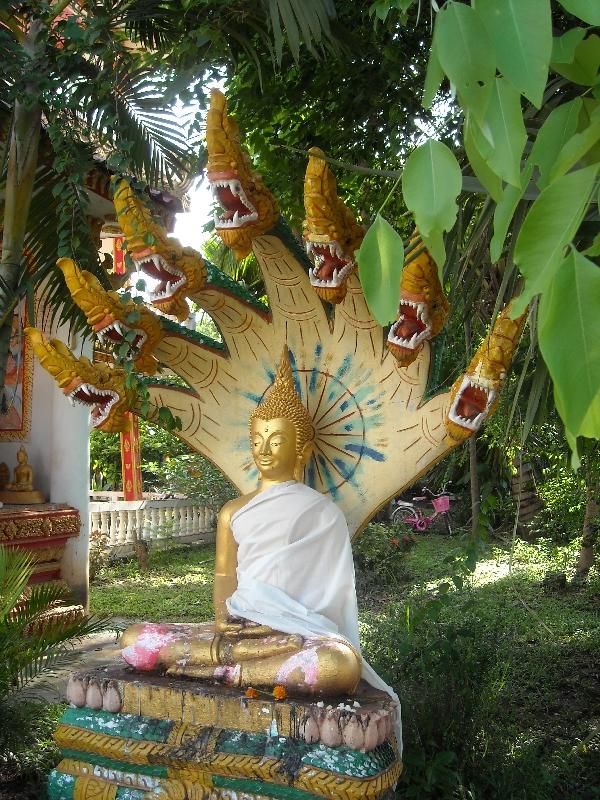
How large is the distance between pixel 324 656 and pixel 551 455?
427 centimetres

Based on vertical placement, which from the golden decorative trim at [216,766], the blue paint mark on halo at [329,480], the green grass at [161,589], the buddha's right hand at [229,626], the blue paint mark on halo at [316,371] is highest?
the blue paint mark on halo at [316,371]

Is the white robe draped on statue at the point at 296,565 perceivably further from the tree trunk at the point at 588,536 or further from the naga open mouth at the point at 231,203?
the tree trunk at the point at 588,536

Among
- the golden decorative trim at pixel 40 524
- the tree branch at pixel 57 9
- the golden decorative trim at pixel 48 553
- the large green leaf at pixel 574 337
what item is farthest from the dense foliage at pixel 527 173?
the golden decorative trim at pixel 48 553

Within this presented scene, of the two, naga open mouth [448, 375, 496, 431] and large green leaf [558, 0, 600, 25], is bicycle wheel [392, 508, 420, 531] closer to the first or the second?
naga open mouth [448, 375, 496, 431]

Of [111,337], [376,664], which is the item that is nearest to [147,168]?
[111,337]

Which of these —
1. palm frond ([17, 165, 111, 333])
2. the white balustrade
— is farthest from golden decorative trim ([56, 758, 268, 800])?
the white balustrade

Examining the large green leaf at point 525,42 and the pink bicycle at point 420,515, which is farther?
the pink bicycle at point 420,515

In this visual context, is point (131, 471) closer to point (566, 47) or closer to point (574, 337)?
point (566, 47)

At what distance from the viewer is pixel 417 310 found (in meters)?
3.31

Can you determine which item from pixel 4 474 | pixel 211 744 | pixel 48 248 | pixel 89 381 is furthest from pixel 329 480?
pixel 4 474

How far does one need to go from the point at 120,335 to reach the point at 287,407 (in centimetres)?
81

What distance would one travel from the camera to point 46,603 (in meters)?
4.25

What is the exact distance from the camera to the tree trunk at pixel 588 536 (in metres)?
7.32

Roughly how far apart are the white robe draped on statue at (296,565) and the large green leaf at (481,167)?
8.65 ft
